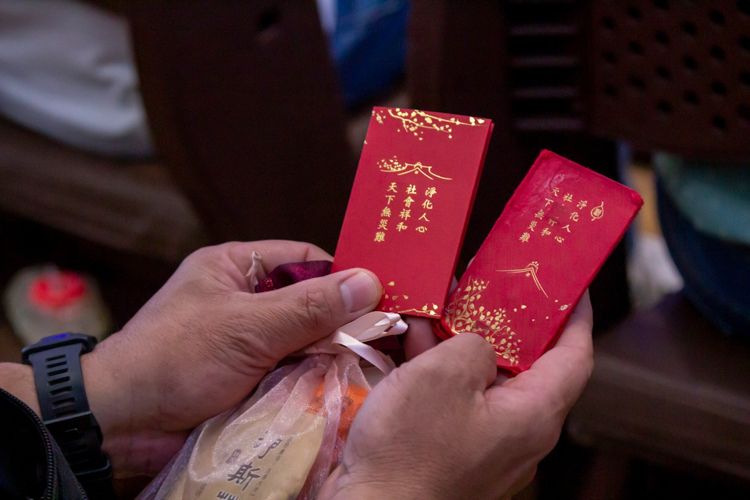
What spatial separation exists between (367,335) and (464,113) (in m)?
0.31

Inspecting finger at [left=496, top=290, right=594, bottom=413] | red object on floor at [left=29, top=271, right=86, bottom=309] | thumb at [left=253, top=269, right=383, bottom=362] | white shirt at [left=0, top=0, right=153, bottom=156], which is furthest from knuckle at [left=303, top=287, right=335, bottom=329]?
red object on floor at [left=29, top=271, right=86, bottom=309]

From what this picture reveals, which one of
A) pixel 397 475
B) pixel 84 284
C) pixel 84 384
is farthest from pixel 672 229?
pixel 84 284

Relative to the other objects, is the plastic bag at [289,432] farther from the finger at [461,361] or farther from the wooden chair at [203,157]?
the wooden chair at [203,157]

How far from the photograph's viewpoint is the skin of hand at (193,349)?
42 centimetres

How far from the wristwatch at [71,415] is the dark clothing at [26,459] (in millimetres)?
93

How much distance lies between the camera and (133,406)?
467mm

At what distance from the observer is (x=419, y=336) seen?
41 cm

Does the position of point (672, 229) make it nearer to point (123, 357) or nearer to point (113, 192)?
point (123, 357)

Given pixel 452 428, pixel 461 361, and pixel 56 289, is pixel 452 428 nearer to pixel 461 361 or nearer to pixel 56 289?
pixel 461 361

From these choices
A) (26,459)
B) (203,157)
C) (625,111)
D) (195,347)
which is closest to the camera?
(26,459)

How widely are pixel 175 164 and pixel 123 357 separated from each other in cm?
34

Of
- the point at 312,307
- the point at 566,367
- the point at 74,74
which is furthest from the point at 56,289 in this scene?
the point at 566,367

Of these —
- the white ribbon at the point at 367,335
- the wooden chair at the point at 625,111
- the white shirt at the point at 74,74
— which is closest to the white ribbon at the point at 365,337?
the white ribbon at the point at 367,335

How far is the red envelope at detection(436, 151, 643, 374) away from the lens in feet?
1.28
